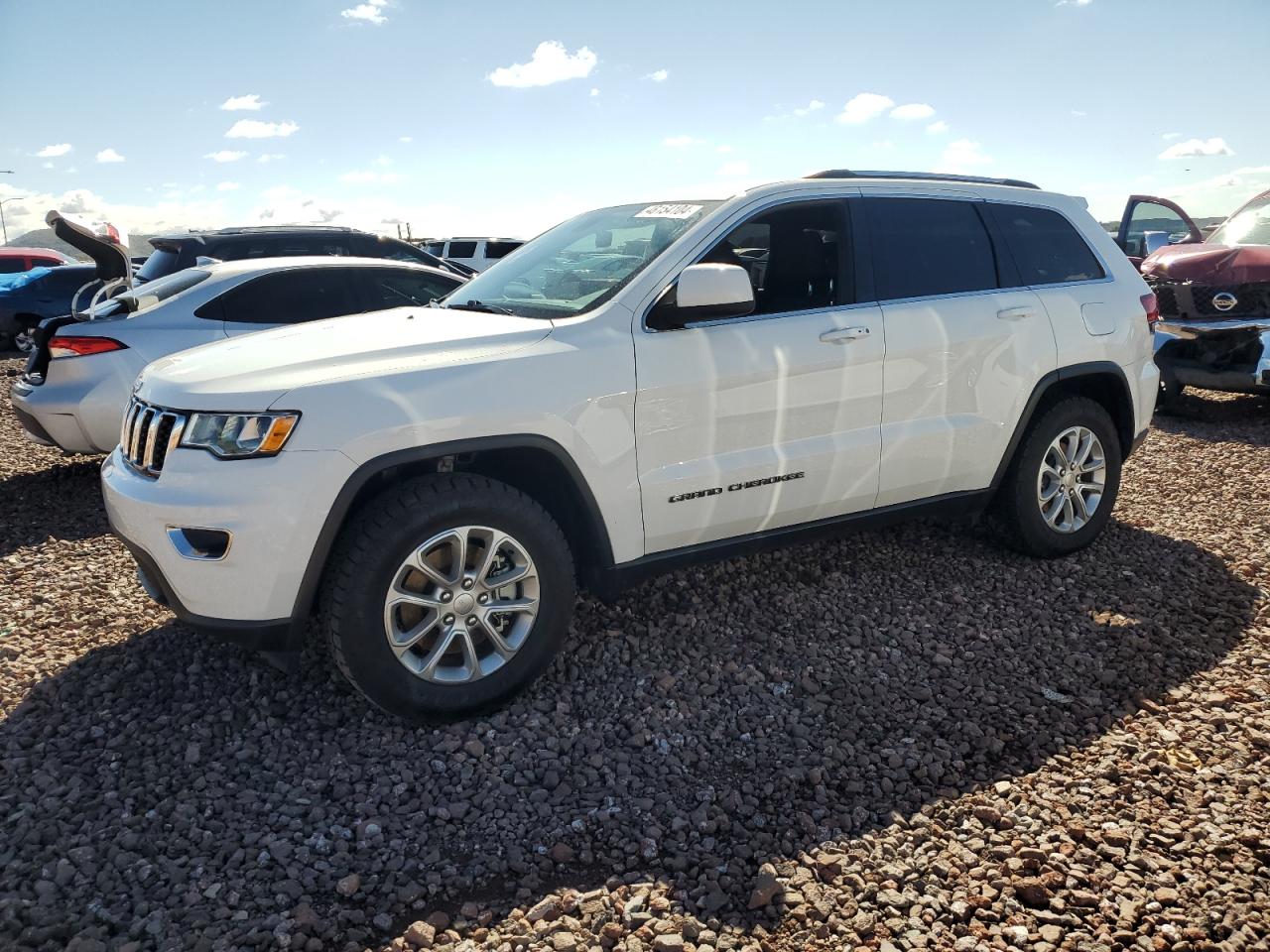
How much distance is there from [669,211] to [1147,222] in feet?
25.8

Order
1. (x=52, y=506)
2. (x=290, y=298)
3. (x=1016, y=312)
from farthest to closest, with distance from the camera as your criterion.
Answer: (x=290, y=298)
(x=52, y=506)
(x=1016, y=312)

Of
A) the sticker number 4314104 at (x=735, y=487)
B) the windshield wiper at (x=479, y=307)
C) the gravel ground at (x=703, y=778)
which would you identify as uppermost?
the windshield wiper at (x=479, y=307)

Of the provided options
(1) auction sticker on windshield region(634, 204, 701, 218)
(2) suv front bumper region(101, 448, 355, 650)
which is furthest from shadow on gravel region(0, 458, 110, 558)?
(1) auction sticker on windshield region(634, 204, 701, 218)

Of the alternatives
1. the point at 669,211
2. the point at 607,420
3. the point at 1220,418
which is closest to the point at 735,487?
the point at 607,420

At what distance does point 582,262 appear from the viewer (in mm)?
3984

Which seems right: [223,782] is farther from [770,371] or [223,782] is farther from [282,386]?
[770,371]

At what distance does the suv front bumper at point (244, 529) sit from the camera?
9.73 ft

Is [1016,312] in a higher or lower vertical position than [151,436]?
higher

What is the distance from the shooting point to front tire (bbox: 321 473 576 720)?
3.10 m

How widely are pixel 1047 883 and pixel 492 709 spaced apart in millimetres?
1856

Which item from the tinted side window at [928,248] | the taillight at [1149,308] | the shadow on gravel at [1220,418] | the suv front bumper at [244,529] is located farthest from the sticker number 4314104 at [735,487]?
the shadow on gravel at [1220,418]

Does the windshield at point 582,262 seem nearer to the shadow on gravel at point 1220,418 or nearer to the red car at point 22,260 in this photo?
the shadow on gravel at point 1220,418

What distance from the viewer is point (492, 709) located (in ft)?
11.2

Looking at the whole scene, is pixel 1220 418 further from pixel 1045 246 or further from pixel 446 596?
pixel 446 596
